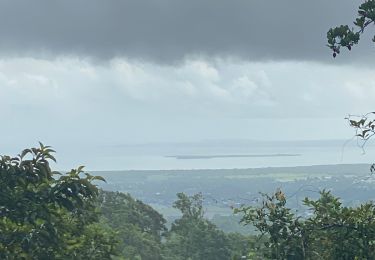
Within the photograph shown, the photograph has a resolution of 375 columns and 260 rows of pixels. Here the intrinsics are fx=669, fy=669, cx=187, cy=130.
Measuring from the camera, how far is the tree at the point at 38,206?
1387 cm

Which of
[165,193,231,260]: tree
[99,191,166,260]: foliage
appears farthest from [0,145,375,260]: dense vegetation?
[165,193,231,260]: tree

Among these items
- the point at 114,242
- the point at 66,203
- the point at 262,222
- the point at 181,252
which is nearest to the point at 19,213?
the point at 66,203

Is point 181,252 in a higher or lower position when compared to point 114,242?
lower

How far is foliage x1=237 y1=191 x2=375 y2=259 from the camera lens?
1280 cm

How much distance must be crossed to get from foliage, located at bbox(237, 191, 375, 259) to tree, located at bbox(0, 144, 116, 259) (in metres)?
4.02

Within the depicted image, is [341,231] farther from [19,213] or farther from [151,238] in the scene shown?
[151,238]

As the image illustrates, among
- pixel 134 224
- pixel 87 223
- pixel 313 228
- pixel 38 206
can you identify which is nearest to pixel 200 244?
pixel 134 224

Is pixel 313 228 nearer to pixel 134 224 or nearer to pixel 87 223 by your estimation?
pixel 87 223

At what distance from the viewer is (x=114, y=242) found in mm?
16656

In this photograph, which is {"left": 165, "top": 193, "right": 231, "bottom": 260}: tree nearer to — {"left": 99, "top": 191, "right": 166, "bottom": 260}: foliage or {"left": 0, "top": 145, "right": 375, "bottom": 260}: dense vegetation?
{"left": 99, "top": 191, "right": 166, "bottom": 260}: foliage

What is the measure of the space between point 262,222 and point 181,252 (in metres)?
71.2

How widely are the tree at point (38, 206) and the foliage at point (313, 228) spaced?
158 inches

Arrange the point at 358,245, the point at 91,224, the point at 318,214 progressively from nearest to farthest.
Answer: the point at 358,245
the point at 318,214
the point at 91,224

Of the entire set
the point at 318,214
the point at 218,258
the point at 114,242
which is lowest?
the point at 218,258
